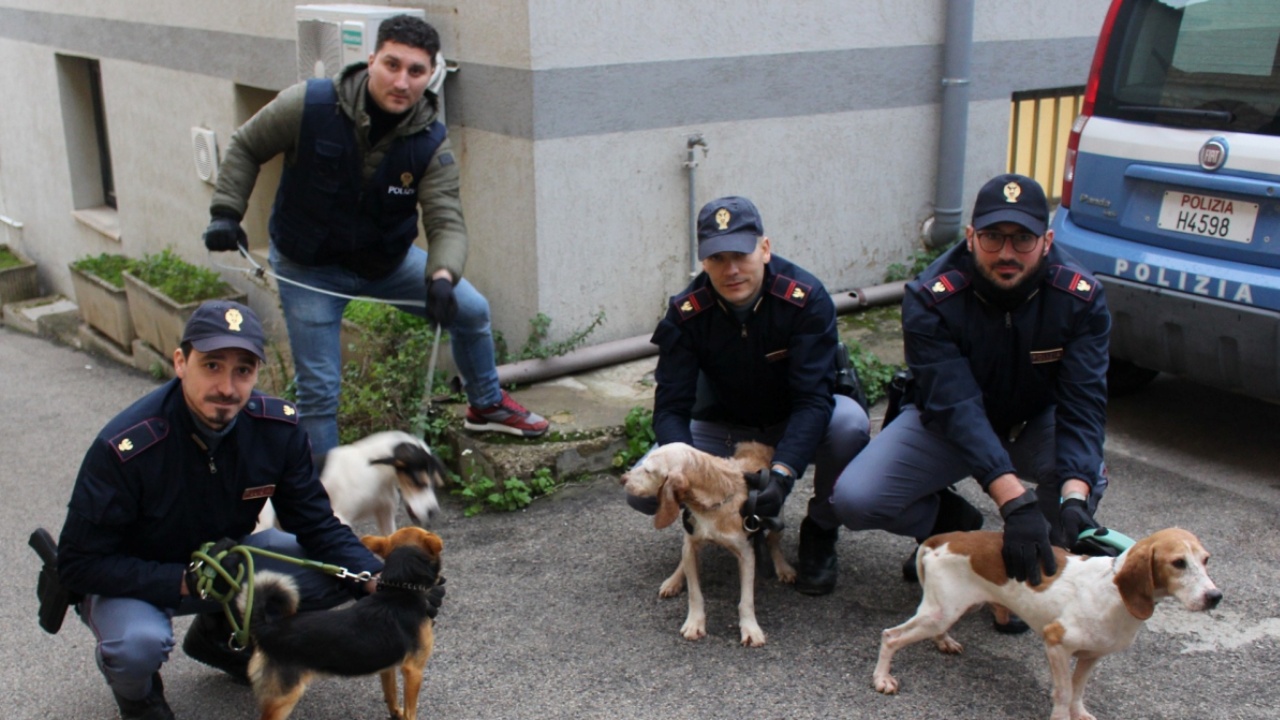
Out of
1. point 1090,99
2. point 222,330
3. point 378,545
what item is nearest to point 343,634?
point 378,545

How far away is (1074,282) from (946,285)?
41cm

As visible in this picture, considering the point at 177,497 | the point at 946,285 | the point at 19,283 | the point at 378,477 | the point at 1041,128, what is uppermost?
the point at 1041,128

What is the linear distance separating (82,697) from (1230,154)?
482cm

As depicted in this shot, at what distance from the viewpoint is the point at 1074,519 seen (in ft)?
12.2

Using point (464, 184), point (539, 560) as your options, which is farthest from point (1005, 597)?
point (464, 184)

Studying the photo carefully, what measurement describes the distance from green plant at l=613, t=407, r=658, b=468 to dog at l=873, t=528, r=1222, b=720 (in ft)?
6.25

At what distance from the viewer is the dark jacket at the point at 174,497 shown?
3354 millimetres

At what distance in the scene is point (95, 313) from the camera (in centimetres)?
961

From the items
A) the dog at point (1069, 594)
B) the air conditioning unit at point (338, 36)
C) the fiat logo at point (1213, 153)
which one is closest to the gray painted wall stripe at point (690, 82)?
the air conditioning unit at point (338, 36)

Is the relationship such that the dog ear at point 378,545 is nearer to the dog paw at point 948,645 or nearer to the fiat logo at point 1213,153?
the dog paw at point 948,645

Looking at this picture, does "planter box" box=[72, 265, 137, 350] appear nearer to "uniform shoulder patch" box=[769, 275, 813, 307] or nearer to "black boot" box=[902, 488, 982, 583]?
"uniform shoulder patch" box=[769, 275, 813, 307]

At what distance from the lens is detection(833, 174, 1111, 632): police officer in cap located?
12.7 ft

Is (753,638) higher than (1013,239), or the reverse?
(1013,239)

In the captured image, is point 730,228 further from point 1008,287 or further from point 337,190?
point 337,190
